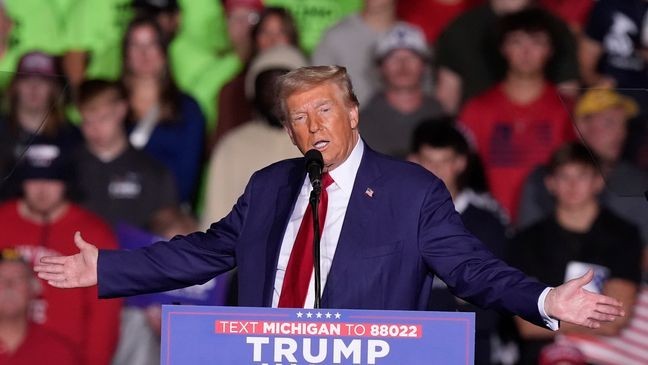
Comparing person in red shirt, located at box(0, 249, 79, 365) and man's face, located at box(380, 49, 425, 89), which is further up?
man's face, located at box(380, 49, 425, 89)

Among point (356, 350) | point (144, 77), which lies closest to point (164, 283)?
point (356, 350)

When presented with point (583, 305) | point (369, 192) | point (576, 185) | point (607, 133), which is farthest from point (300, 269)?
point (576, 185)

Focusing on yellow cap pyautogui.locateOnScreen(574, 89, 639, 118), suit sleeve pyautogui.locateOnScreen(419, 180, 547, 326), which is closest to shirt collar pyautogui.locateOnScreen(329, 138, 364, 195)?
suit sleeve pyautogui.locateOnScreen(419, 180, 547, 326)

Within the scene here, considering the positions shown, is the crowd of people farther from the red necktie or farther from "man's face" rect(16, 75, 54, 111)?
the red necktie

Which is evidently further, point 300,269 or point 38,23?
point 38,23

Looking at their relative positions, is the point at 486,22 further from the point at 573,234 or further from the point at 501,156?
the point at 573,234

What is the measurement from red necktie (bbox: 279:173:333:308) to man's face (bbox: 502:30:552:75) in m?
3.88

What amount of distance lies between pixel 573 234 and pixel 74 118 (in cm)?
253

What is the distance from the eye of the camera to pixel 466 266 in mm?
3799

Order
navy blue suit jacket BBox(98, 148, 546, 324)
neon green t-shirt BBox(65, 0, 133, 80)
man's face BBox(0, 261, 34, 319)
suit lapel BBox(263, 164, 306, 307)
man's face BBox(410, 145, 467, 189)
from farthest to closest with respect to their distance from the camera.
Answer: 1. neon green t-shirt BBox(65, 0, 133, 80)
2. man's face BBox(410, 145, 467, 189)
3. man's face BBox(0, 261, 34, 319)
4. suit lapel BBox(263, 164, 306, 307)
5. navy blue suit jacket BBox(98, 148, 546, 324)

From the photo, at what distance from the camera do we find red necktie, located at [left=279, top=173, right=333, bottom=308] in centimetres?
384

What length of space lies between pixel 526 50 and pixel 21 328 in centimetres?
290

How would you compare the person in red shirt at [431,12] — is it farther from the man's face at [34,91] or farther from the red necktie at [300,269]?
the red necktie at [300,269]

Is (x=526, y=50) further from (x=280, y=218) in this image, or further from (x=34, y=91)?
(x=280, y=218)
